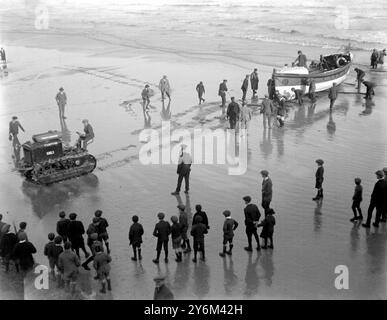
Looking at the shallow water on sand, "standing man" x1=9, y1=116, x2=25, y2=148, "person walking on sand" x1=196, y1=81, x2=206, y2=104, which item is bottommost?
the shallow water on sand

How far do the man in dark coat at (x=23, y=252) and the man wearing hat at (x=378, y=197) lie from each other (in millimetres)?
8594

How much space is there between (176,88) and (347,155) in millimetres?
13574

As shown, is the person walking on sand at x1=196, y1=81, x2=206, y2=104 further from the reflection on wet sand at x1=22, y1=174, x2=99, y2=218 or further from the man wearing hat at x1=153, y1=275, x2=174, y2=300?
the man wearing hat at x1=153, y1=275, x2=174, y2=300

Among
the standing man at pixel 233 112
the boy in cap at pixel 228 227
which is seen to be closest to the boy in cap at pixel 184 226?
the boy in cap at pixel 228 227

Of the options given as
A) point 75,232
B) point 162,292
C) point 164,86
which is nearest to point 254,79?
point 164,86

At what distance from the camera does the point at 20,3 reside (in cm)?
10706

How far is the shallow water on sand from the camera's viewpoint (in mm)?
11641

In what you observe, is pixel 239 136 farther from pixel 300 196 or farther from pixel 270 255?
pixel 270 255

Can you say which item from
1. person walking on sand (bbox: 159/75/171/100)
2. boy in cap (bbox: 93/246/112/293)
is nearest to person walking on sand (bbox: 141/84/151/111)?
person walking on sand (bbox: 159/75/171/100)

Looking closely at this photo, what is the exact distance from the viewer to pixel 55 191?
1648cm

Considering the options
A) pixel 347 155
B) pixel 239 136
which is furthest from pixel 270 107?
pixel 347 155

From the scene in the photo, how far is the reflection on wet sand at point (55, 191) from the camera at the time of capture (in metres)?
15.6

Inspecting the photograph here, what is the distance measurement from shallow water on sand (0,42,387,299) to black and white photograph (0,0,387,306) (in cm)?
6

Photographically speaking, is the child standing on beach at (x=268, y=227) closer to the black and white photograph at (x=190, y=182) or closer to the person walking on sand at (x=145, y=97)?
the black and white photograph at (x=190, y=182)
